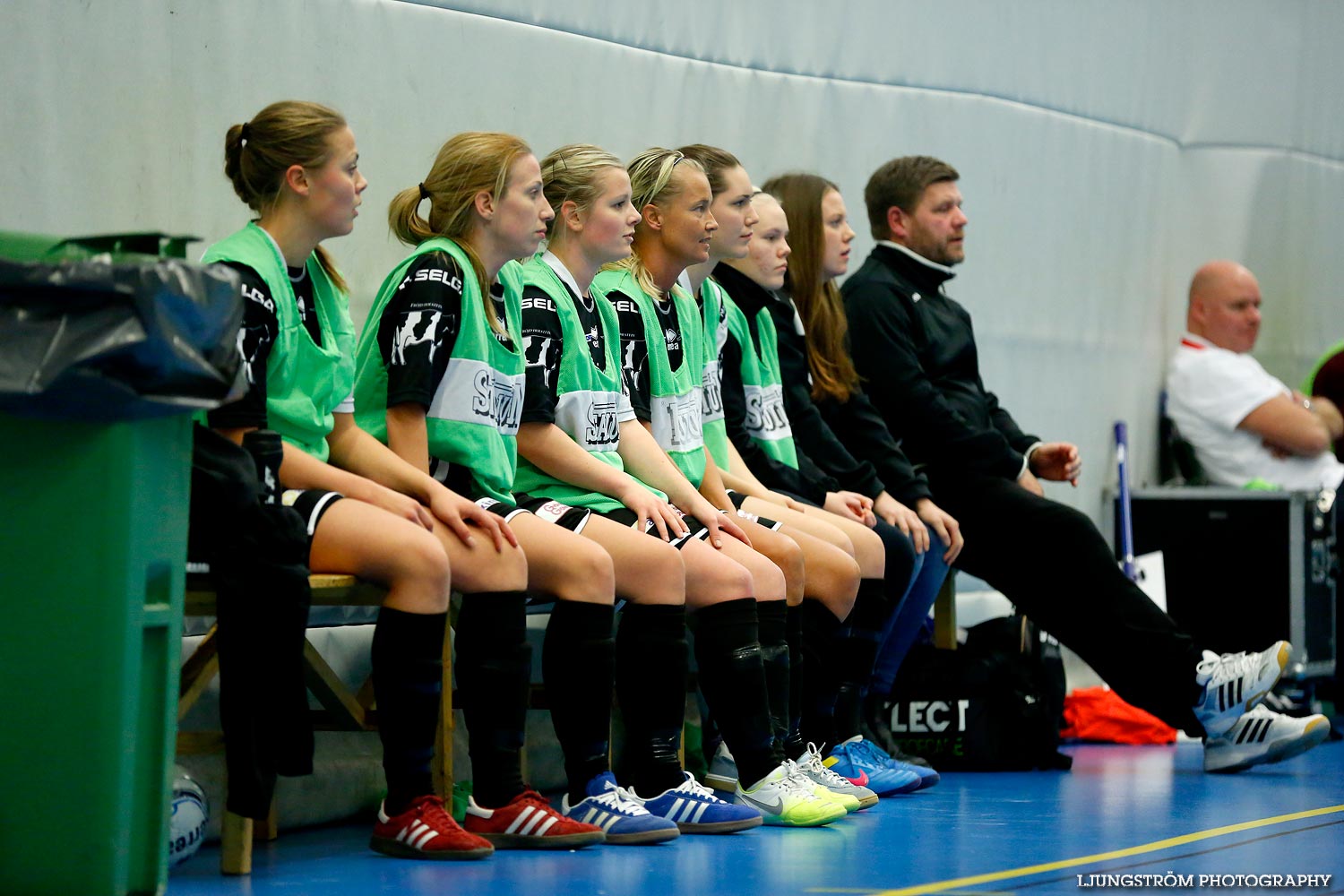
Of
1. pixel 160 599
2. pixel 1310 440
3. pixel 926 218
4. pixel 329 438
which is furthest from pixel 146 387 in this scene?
pixel 1310 440

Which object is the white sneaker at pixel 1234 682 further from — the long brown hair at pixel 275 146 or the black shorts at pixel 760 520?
the long brown hair at pixel 275 146

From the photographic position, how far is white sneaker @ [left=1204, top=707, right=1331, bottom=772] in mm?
4449

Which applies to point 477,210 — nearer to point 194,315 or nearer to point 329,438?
point 329,438

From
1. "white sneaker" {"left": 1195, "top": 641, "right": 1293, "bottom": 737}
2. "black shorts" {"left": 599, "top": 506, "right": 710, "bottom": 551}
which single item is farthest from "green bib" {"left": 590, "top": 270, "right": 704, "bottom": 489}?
"white sneaker" {"left": 1195, "top": 641, "right": 1293, "bottom": 737}

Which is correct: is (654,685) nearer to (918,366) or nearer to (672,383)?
(672,383)

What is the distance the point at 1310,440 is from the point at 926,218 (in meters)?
2.07

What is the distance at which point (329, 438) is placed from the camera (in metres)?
3.21

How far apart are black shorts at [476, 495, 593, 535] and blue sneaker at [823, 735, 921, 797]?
3.13 feet

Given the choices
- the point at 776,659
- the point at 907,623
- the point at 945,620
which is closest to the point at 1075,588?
the point at 945,620

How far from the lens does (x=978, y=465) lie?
16.1 feet

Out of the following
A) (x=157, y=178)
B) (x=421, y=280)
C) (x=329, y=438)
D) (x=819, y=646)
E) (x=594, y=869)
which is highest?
(x=157, y=178)

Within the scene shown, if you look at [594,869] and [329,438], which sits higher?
[329,438]

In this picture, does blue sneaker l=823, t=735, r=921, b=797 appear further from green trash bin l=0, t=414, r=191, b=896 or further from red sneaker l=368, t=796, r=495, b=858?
green trash bin l=0, t=414, r=191, b=896

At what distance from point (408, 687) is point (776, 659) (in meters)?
0.93
